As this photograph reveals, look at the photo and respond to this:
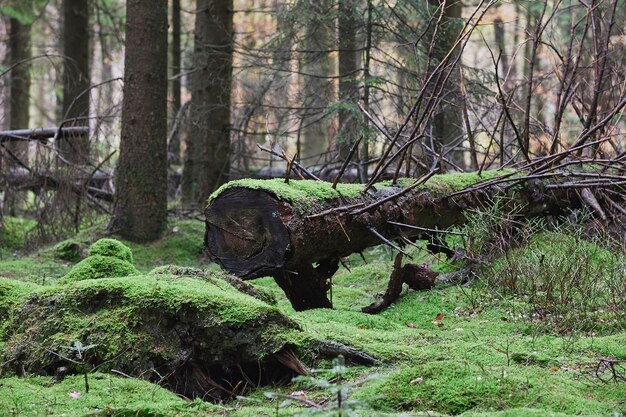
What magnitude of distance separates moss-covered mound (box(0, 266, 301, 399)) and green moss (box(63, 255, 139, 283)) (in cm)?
95

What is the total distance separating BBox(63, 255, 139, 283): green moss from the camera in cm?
513

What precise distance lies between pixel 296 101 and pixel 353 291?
5.64 m

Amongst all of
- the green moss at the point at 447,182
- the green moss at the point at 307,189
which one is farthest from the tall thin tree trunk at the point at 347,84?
the green moss at the point at 307,189

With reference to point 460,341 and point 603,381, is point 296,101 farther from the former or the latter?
point 603,381

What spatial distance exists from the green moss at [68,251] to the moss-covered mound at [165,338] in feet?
18.0

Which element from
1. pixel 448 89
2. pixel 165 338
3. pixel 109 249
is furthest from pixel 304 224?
pixel 448 89

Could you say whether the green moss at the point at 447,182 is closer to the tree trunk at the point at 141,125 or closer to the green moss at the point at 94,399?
the green moss at the point at 94,399

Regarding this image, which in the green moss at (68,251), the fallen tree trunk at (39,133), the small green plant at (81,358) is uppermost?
the fallen tree trunk at (39,133)

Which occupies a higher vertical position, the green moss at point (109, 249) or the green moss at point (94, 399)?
the green moss at point (109, 249)

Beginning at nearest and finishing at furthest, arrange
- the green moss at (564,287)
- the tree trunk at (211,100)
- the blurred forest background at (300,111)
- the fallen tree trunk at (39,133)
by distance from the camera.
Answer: the green moss at (564,287), the blurred forest background at (300,111), the fallen tree trunk at (39,133), the tree trunk at (211,100)

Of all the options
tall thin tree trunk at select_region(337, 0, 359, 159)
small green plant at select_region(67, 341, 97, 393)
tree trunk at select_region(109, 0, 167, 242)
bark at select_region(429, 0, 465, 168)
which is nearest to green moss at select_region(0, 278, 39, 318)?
small green plant at select_region(67, 341, 97, 393)

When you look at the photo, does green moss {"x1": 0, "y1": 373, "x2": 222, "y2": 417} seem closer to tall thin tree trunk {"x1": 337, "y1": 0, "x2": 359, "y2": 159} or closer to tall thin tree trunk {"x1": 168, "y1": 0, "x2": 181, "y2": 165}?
tall thin tree trunk {"x1": 337, "y1": 0, "x2": 359, "y2": 159}

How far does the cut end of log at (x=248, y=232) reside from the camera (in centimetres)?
529

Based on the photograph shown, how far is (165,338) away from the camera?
3.99 meters
